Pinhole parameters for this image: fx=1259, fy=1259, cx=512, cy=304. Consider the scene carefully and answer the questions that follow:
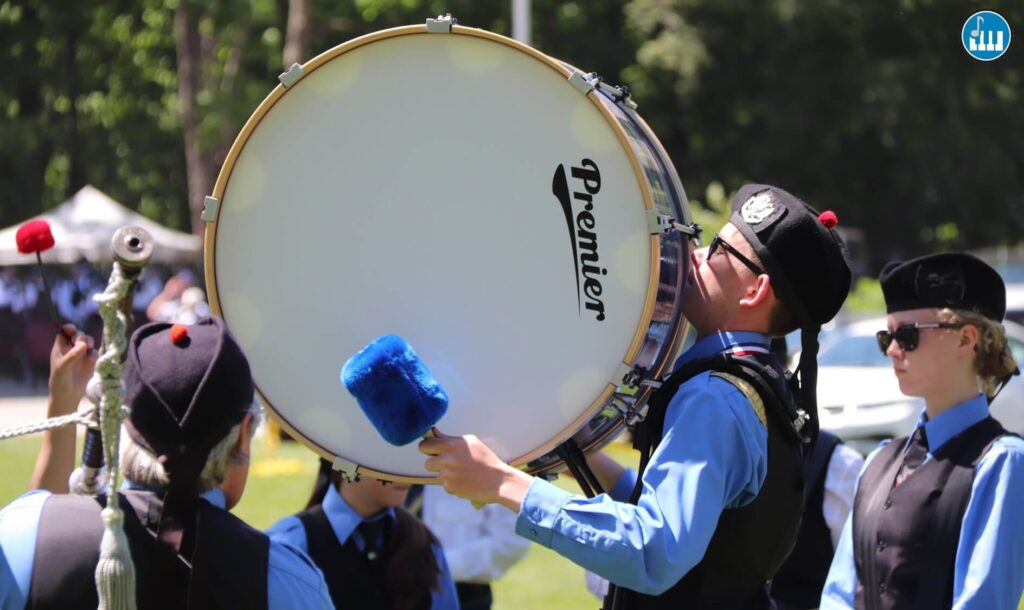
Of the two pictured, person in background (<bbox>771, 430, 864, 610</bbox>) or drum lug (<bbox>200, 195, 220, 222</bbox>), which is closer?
drum lug (<bbox>200, 195, 220, 222</bbox>)

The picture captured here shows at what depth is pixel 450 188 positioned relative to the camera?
2561 mm

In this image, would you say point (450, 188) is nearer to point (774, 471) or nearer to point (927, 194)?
point (774, 471)

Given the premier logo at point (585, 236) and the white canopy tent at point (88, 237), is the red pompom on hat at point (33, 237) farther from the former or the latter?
the white canopy tent at point (88, 237)

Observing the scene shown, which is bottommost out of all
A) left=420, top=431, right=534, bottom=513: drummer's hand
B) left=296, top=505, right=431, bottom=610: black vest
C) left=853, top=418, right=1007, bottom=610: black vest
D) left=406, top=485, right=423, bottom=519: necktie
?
left=406, top=485, right=423, bottom=519: necktie

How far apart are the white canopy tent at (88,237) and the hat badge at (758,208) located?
17.8 metres

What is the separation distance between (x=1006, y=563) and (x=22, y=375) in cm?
2006

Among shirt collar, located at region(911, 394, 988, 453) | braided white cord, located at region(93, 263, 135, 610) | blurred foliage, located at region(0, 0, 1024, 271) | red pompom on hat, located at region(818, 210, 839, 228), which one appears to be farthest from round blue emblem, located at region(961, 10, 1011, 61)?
blurred foliage, located at region(0, 0, 1024, 271)

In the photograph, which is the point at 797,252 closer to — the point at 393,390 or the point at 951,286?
the point at 393,390

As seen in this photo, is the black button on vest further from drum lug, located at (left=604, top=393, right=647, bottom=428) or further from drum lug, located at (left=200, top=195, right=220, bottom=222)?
drum lug, located at (left=200, top=195, right=220, bottom=222)

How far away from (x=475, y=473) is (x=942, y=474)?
1.44 m

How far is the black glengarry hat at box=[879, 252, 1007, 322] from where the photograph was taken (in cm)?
336

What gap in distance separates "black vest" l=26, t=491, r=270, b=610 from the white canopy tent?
1799 centimetres

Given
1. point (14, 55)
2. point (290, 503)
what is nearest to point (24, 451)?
point (290, 503)

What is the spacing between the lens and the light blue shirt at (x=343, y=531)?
3.57 meters
